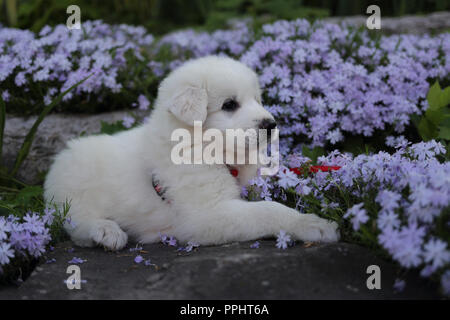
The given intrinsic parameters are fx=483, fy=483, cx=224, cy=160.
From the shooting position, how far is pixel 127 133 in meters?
3.65

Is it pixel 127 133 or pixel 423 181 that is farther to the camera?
pixel 127 133

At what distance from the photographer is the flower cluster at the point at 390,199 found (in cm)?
213

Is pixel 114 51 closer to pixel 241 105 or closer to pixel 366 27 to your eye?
pixel 241 105

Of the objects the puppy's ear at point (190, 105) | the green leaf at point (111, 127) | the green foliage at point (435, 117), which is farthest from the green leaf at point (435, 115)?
the green leaf at point (111, 127)

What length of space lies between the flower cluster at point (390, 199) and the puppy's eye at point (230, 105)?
0.52 metres

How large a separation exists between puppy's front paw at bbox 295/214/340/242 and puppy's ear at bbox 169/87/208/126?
91 centimetres

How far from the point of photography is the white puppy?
2.93m

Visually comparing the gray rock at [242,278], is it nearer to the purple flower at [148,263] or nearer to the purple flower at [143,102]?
the purple flower at [148,263]

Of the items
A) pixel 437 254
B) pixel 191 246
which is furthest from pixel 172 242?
pixel 437 254

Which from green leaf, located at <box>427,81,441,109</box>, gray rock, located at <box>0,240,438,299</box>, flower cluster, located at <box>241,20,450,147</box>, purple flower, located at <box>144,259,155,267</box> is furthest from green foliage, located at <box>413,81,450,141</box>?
purple flower, located at <box>144,259,155,267</box>

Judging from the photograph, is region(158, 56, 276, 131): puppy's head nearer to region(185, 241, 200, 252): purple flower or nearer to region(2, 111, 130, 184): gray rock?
region(185, 241, 200, 252): purple flower

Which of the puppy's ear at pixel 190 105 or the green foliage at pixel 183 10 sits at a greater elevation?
the green foliage at pixel 183 10

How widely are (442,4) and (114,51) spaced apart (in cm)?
543
